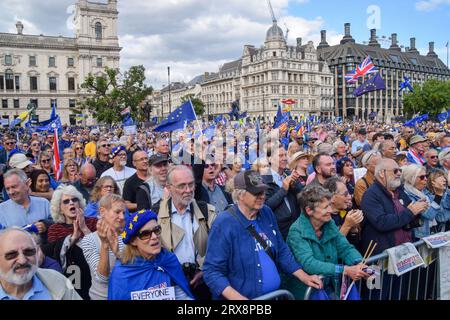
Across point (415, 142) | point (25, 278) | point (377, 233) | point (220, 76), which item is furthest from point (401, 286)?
point (220, 76)

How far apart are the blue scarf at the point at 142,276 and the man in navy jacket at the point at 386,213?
2276 mm

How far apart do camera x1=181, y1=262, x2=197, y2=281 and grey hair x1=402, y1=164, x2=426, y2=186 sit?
9.79 ft

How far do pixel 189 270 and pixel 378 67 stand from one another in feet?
376

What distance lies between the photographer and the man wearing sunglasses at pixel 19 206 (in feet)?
15.7

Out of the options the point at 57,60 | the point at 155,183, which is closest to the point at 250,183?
the point at 155,183

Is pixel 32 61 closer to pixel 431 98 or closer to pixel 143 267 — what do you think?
pixel 431 98

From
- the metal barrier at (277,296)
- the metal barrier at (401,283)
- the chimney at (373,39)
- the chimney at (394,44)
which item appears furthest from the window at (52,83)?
the chimney at (394,44)

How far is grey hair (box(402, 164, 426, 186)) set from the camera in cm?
506

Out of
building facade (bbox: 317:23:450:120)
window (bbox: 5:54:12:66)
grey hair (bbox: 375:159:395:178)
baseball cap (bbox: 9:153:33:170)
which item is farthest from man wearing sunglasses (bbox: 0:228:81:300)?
building facade (bbox: 317:23:450:120)

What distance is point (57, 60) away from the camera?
256ft

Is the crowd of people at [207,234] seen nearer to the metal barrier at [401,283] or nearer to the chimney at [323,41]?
the metal barrier at [401,283]

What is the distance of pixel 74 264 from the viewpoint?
3.78 meters
